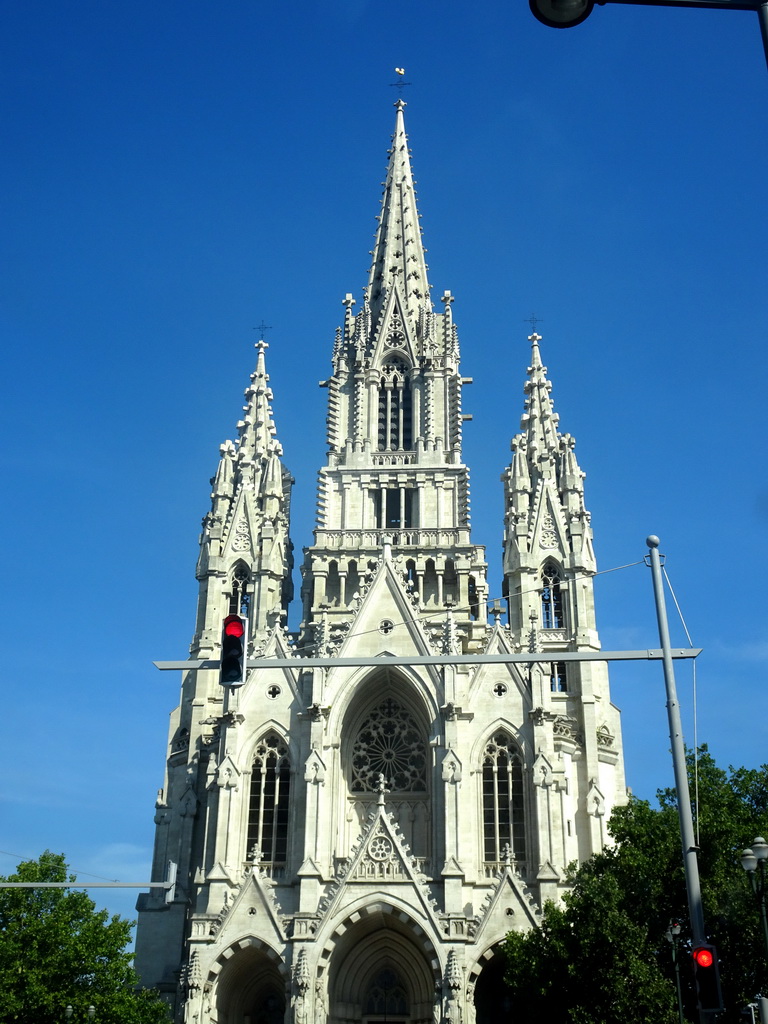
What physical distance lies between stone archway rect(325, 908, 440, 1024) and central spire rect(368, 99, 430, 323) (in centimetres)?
3363

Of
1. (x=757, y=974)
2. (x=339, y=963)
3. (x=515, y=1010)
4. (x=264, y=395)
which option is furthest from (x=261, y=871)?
(x=264, y=395)

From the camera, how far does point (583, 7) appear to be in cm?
1054

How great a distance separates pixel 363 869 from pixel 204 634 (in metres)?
15.0

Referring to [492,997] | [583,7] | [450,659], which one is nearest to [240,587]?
[492,997]

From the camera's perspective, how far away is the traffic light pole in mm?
18547

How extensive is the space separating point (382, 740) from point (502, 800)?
5.99 metres

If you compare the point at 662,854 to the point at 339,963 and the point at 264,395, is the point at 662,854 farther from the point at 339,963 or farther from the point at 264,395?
the point at 264,395

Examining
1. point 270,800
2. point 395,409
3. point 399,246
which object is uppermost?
point 399,246

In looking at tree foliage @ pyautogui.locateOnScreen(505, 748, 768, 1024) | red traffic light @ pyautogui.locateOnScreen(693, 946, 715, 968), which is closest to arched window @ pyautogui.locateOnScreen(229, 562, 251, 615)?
tree foliage @ pyautogui.locateOnScreen(505, 748, 768, 1024)

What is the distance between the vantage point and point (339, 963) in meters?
45.6

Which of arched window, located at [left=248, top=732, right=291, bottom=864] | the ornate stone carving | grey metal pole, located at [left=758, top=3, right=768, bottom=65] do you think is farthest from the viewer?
the ornate stone carving

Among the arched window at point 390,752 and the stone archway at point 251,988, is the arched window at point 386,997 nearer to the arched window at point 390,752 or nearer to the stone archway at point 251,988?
the stone archway at point 251,988

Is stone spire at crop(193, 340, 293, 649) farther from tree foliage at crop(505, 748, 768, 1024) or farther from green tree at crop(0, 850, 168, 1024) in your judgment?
tree foliage at crop(505, 748, 768, 1024)

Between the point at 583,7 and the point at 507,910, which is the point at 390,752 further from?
the point at 583,7
